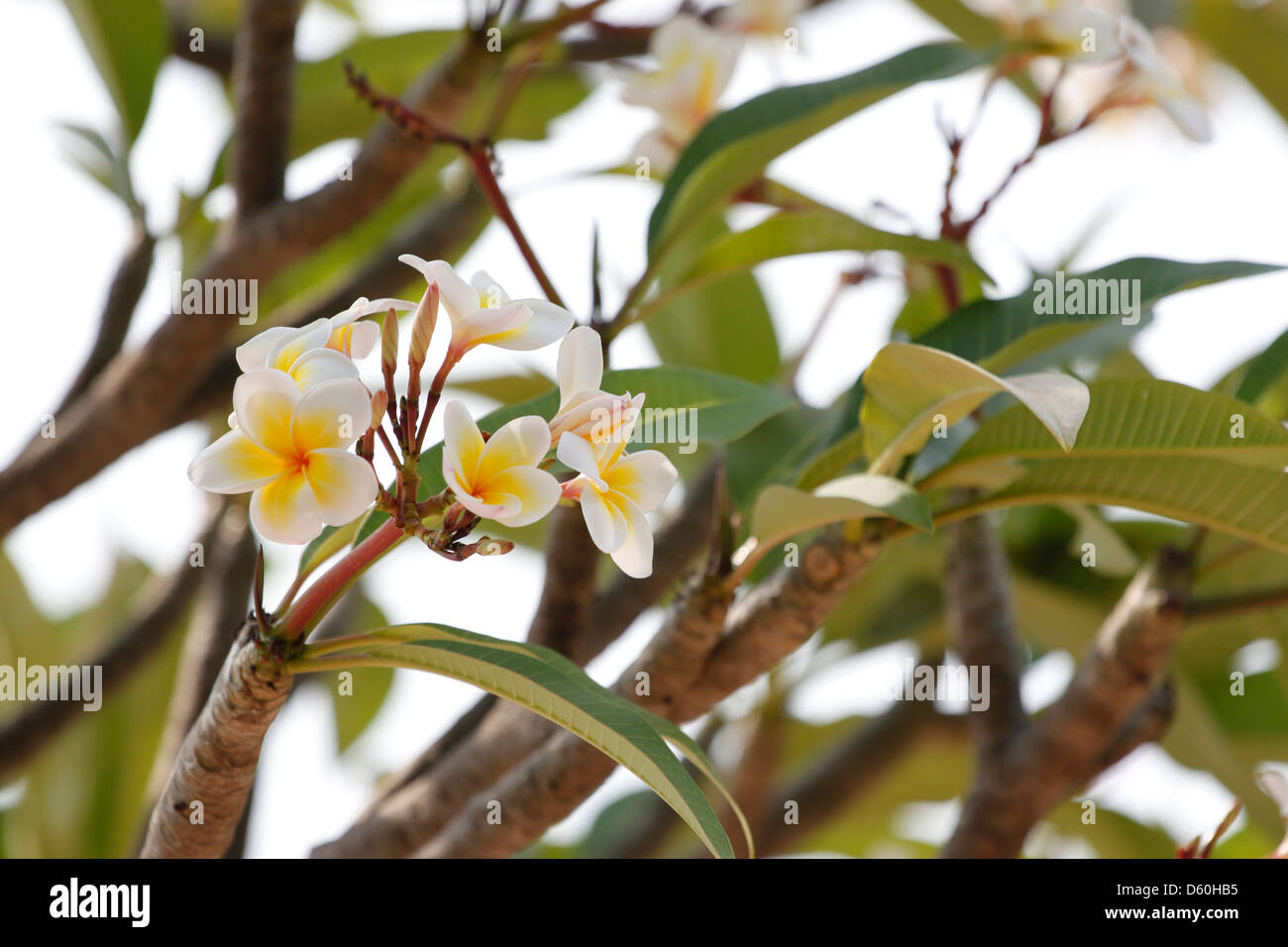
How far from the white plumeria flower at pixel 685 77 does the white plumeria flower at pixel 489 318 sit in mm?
594

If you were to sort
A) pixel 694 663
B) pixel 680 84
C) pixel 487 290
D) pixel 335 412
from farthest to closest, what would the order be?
pixel 680 84, pixel 694 663, pixel 487 290, pixel 335 412

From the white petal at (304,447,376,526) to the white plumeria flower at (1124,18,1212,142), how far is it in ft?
2.61

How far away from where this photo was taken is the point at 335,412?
1.56ft

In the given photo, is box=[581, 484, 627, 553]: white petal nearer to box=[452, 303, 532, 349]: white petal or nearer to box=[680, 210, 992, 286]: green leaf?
box=[452, 303, 532, 349]: white petal

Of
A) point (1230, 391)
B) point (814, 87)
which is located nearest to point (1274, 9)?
point (1230, 391)

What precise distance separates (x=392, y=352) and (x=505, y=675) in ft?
0.57

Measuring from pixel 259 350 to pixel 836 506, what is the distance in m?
0.35

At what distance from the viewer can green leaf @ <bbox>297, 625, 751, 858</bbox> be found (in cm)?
56

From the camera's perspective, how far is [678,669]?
32.5 inches

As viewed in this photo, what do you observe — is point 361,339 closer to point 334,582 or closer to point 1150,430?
point 334,582

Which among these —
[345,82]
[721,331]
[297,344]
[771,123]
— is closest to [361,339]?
[297,344]

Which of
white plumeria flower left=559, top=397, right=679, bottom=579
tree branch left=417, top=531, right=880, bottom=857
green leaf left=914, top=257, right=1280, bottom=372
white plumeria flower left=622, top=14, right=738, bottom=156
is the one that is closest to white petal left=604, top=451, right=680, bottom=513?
white plumeria flower left=559, top=397, right=679, bottom=579
